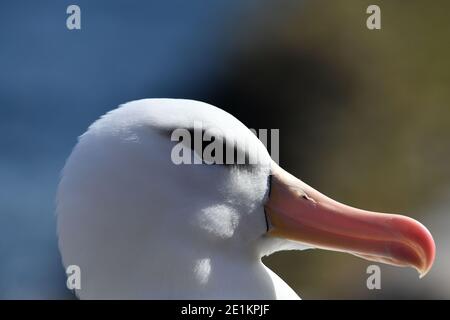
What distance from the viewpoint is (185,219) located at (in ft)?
8.84

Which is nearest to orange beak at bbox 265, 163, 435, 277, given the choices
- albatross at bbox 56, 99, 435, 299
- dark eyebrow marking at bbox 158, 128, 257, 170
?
albatross at bbox 56, 99, 435, 299

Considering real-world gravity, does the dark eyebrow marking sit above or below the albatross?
above

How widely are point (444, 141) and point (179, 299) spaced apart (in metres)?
7.16

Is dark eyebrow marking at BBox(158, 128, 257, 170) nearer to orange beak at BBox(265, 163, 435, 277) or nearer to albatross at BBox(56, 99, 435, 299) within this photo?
albatross at BBox(56, 99, 435, 299)

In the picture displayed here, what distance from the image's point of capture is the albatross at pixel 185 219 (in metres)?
Result: 2.60

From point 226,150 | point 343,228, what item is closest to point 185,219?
point 226,150

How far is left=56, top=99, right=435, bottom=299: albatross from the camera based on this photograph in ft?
8.53

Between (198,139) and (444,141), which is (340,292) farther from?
(198,139)

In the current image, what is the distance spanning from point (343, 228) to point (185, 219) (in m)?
0.60

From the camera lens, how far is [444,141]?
9258 mm

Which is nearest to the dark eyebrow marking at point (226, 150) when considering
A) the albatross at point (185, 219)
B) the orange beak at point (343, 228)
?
the albatross at point (185, 219)

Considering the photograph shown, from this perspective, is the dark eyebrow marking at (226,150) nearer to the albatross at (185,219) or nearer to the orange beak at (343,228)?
the albatross at (185,219)

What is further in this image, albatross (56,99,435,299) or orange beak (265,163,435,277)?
orange beak (265,163,435,277)
